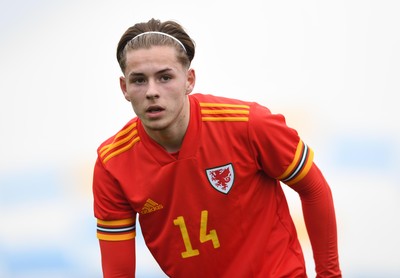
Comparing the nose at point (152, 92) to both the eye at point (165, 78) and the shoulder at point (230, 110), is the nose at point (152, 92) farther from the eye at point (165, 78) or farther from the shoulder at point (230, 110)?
the shoulder at point (230, 110)

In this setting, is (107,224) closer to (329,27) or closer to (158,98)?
(158,98)

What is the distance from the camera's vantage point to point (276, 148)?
10.3ft

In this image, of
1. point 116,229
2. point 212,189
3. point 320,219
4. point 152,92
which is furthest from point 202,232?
point 152,92

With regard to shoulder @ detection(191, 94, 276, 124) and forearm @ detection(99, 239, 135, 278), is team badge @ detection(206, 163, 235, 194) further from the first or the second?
forearm @ detection(99, 239, 135, 278)

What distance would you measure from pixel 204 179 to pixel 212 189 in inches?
1.8

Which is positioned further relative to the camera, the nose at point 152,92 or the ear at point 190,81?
the ear at point 190,81

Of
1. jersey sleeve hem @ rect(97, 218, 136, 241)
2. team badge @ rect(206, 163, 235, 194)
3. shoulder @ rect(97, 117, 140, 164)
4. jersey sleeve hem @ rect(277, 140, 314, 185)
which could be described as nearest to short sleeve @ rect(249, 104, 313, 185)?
jersey sleeve hem @ rect(277, 140, 314, 185)

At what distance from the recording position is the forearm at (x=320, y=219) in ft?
10.9

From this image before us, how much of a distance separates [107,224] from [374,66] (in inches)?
69.4

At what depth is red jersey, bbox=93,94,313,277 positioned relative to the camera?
3205 millimetres

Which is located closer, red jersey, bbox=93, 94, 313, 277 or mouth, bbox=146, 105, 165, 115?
mouth, bbox=146, 105, 165, 115

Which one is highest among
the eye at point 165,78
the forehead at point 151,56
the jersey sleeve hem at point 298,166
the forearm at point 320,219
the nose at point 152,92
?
the forehead at point 151,56

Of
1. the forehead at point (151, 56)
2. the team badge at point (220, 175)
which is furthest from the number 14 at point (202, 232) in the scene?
the forehead at point (151, 56)

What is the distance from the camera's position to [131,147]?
3.30m
